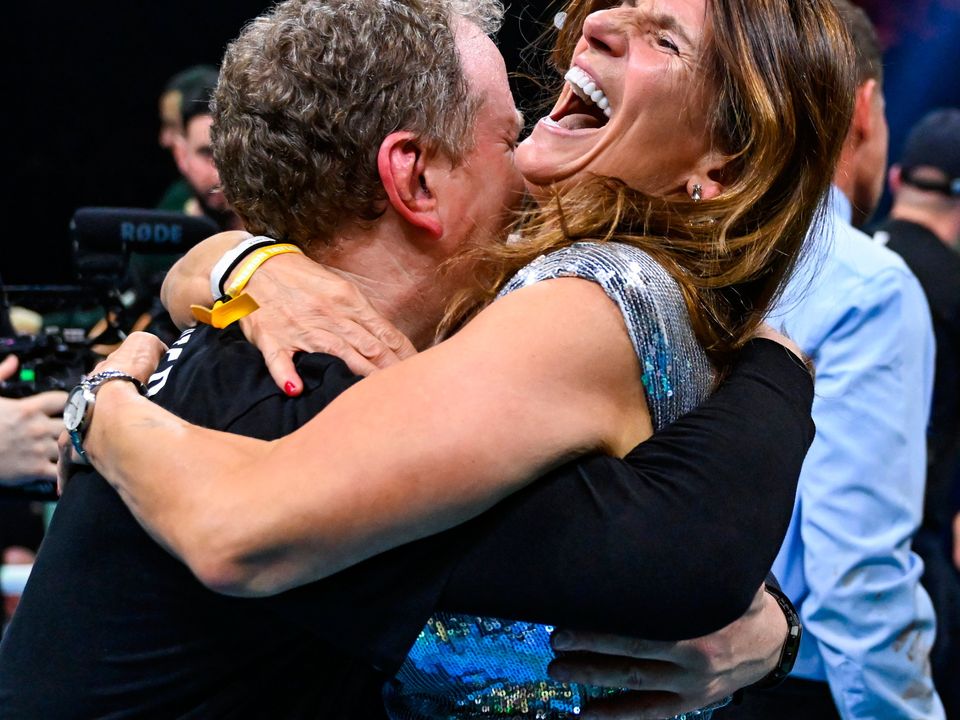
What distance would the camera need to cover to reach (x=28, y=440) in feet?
7.55

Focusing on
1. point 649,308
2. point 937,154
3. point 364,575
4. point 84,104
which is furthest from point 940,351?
point 84,104

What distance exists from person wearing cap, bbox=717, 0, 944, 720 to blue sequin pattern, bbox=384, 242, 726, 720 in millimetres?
997

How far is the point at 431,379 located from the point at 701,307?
37 cm

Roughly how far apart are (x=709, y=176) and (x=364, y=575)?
684 millimetres

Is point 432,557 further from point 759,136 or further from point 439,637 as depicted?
point 759,136

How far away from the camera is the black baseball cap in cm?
381

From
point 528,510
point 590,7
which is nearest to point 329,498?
point 528,510

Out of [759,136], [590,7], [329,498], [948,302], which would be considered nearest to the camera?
[329,498]

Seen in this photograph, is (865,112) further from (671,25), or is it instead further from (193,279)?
(193,279)

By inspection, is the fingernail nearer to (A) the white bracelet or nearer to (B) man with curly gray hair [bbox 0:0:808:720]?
(B) man with curly gray hair [bbox 0:0:808:720]

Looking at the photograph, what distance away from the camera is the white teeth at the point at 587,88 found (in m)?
1.64

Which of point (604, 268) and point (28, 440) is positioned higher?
point (604, 268)

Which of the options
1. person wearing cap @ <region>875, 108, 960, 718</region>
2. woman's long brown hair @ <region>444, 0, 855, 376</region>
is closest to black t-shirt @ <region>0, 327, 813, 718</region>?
woman's long brown hair @ <region>444, 0, 855, 376</region>

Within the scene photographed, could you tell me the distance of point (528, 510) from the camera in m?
1.18
